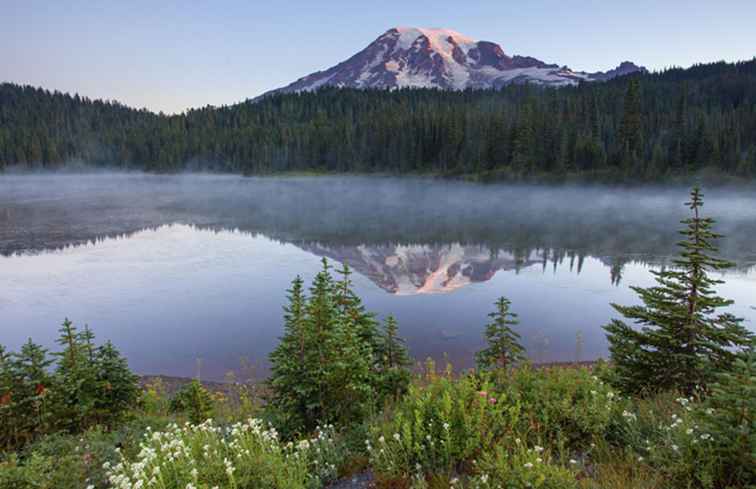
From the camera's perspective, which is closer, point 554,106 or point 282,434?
point 282,434

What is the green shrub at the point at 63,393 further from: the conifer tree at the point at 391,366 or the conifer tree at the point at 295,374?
the conifer tree at the point at 391,366

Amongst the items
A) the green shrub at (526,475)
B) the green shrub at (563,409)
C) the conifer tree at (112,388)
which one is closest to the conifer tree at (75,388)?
the conifer tree at (112,388)

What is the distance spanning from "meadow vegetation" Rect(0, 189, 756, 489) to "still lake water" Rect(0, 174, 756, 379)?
9.81 metres

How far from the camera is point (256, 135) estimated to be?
19650 cm

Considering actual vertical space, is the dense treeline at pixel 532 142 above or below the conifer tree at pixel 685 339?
above

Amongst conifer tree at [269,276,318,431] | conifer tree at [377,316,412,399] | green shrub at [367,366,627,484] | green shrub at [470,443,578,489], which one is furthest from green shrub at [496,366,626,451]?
conifer tree at [269,276,318,431]

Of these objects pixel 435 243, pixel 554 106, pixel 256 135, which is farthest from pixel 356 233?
pixel 256 135

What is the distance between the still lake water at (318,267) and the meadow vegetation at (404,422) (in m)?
9.81

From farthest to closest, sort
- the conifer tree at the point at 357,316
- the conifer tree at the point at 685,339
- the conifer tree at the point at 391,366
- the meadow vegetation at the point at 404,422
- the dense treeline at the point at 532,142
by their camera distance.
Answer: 1. the dense treeline at the point at 532,142
2. the conifer tree at the point at 357,316
3. the conifer tree at the point at 391,366
4. the conifer tree at the point at 685,339
5. the meadow vegetation at the point at 404,422

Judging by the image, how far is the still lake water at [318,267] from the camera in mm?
22656

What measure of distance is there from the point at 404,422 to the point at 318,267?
102 ft

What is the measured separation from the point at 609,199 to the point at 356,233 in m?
64.2

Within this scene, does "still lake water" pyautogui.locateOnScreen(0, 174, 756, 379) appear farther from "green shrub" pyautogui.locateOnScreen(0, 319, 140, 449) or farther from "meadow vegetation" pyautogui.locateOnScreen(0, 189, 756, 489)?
"meadow vegetation" pyautogui.locateOnScreen(0, 189, 756, 489)

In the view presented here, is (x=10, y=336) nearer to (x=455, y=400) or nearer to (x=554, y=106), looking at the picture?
(x=455, y=400)
